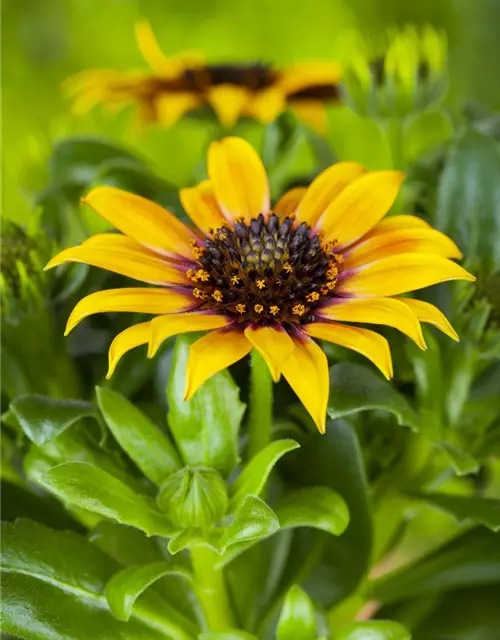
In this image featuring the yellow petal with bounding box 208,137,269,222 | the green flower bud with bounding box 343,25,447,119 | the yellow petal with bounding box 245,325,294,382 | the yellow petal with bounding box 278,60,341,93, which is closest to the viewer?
the yellow petal with bounding box 245,325,294,382

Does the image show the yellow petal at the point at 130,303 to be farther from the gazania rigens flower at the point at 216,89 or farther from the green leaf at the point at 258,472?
the gazania rigens flower at the point at 216,89

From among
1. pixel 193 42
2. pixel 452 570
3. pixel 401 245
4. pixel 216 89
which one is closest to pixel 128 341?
pixel 401 245

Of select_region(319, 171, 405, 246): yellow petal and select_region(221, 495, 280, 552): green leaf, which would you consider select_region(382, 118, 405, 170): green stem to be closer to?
select_region(319, 171, 405, 246): yellow petal

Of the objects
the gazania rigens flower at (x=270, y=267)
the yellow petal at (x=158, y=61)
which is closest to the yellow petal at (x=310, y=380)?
the gazania rigens flower at (x=270, y=267)

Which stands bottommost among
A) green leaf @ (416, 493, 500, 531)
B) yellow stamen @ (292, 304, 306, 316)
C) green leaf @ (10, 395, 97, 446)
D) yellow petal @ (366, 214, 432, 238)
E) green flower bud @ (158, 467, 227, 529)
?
green leaf @ (416, 493, 500, 531)

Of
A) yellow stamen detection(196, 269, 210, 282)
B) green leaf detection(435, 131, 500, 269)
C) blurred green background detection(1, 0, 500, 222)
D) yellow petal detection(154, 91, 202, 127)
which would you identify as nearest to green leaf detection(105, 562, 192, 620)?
yellow stamen detection(196, 269, 210, 282)

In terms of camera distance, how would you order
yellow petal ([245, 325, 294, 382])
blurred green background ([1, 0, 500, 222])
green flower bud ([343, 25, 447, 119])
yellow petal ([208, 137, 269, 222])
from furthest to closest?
1. blurred green background ([1, 0, 500, 222])
2. green flower bud ([343, 25, 447, 119])
3. yellow petal ([208, 137, 269, 222])
4. yellow petal ([245, 325, 294, 382])

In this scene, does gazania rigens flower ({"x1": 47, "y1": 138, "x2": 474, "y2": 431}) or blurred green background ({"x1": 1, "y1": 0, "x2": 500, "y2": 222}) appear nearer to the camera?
gazania rigens flower ({"x1": 47, "y1": 138, "x2": 474, "y2": 431})
